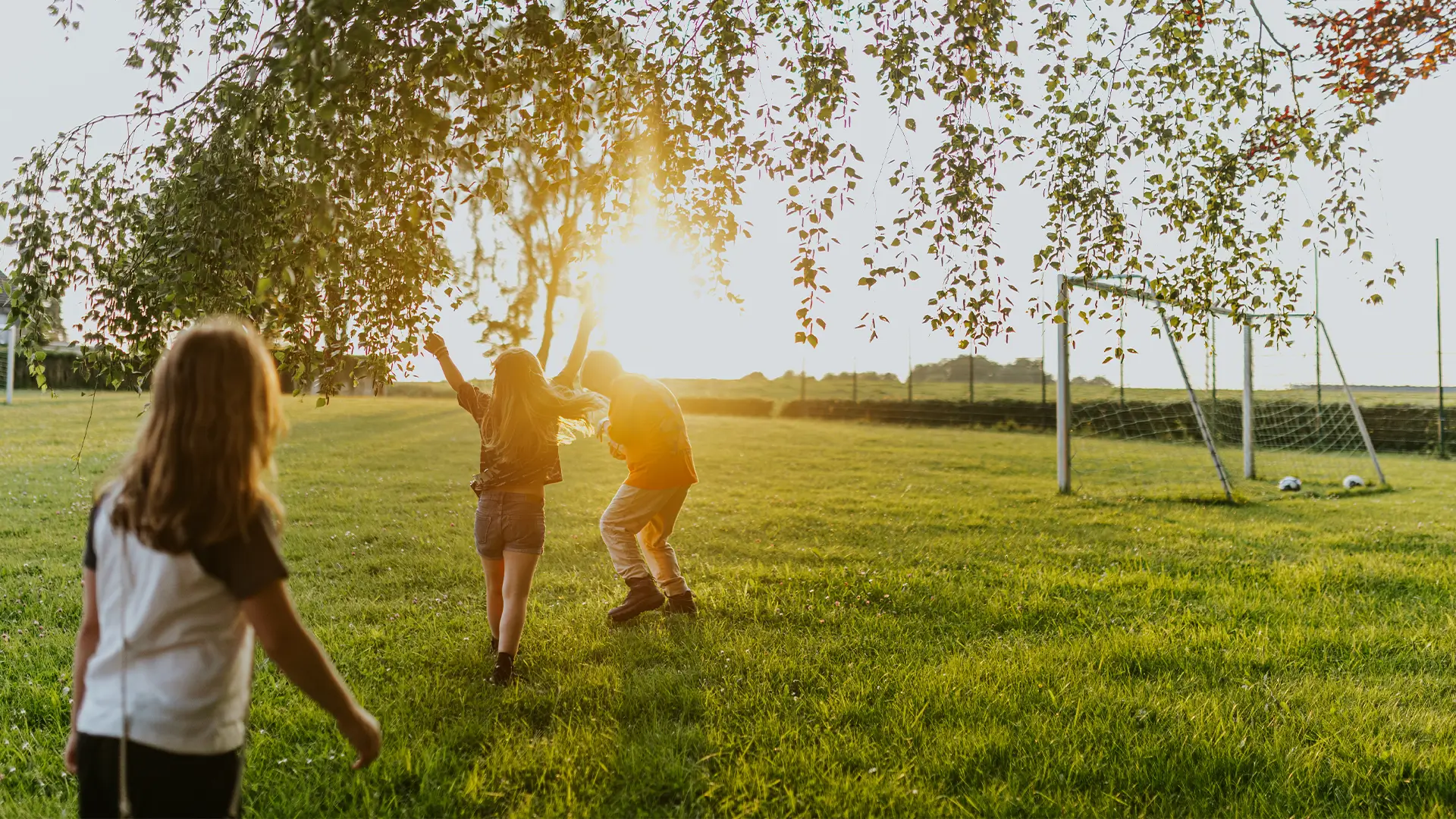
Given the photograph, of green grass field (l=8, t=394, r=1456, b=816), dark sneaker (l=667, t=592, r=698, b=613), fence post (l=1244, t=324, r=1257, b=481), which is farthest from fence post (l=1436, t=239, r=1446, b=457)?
dark sneaker (l=667, t=592, r=698, b=613)

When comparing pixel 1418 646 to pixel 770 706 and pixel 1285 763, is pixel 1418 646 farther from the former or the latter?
pixel 770 706

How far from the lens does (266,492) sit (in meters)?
2.07

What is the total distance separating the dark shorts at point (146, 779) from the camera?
197cm

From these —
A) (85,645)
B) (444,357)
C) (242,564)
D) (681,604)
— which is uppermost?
(444,357)

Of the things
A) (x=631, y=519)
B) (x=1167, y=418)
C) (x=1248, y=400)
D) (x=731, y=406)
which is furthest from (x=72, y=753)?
(x=731, y=406)

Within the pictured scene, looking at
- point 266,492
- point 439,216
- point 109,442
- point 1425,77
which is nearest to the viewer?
Answer: point 266,492

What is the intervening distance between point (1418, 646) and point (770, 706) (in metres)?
4.83

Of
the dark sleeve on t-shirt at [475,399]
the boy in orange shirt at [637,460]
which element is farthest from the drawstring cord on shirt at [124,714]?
the boy in orange shirt at [637,460]

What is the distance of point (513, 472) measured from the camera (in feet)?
16.7

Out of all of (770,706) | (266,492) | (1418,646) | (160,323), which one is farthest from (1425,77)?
(160,323)

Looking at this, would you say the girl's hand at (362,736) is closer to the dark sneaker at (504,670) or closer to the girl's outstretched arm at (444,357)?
the dark sneaker at (504,670)

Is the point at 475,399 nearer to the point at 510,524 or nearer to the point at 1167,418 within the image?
the point at 510,524

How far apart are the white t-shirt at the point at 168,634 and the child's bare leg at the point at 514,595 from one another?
9.80 feet

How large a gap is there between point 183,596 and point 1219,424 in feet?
81.0
